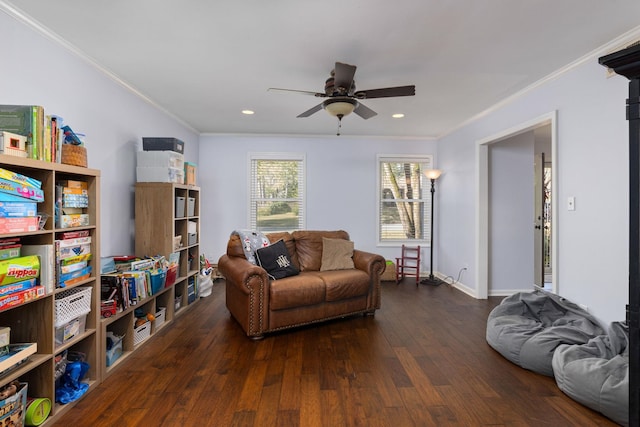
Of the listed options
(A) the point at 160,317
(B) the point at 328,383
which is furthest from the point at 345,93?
(A) the point at 160,317

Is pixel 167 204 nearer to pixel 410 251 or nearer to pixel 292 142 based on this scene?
pixel 292 142

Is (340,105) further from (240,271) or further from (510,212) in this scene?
(510,212)

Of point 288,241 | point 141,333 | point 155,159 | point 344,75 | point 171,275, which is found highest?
point 344,75

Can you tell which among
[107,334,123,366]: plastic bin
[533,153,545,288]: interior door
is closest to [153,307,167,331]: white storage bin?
[107,334,123,366]: plastic bin

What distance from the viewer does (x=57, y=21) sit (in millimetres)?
2270

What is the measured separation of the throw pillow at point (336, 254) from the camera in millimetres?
3947

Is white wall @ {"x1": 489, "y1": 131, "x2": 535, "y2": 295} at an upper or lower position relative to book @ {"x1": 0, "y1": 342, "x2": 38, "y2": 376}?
upper

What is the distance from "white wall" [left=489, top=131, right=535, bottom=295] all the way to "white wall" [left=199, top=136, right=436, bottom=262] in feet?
4.74

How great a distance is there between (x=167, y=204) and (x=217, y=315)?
136 cm

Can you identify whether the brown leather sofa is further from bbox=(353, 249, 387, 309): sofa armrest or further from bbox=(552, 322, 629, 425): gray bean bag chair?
bbox=(552, 322, 629, 425): gray bean bag chair

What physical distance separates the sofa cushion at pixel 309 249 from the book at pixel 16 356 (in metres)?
2.56

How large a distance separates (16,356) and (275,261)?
7.09 ft

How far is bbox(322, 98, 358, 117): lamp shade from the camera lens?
2.87 m

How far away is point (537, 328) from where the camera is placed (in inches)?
110
